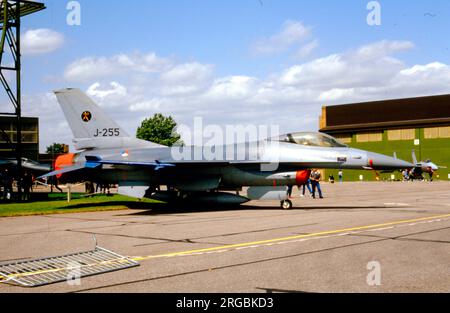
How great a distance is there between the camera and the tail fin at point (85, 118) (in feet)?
72.6

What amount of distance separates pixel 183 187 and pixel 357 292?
14716 mm

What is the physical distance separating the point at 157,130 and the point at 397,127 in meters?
57.5

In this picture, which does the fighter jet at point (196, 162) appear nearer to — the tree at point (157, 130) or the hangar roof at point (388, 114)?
the hangar roof at point (388, 114)

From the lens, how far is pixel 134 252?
30.1ft

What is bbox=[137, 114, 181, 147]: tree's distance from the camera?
115 metres

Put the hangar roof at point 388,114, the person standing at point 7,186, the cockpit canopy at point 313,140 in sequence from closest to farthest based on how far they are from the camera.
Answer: the cockpit canopy at point 313,140
the person standing at point 7,186
the hangar roof at point 388,114

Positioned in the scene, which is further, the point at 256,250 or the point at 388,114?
the point at 388,114

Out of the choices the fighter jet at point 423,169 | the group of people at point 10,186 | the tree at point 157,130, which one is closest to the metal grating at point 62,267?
the group of people at point 10,186

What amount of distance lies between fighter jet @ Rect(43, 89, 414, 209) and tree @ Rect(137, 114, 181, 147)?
300ft

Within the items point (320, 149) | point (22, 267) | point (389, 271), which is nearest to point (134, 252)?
point (22, 267)

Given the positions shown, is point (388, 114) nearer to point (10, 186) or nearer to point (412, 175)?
Result: point (412, 175)

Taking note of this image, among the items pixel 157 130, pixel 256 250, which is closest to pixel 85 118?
pixel 256 250

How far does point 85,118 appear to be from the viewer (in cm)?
2227

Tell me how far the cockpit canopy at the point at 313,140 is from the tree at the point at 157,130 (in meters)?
95.2
